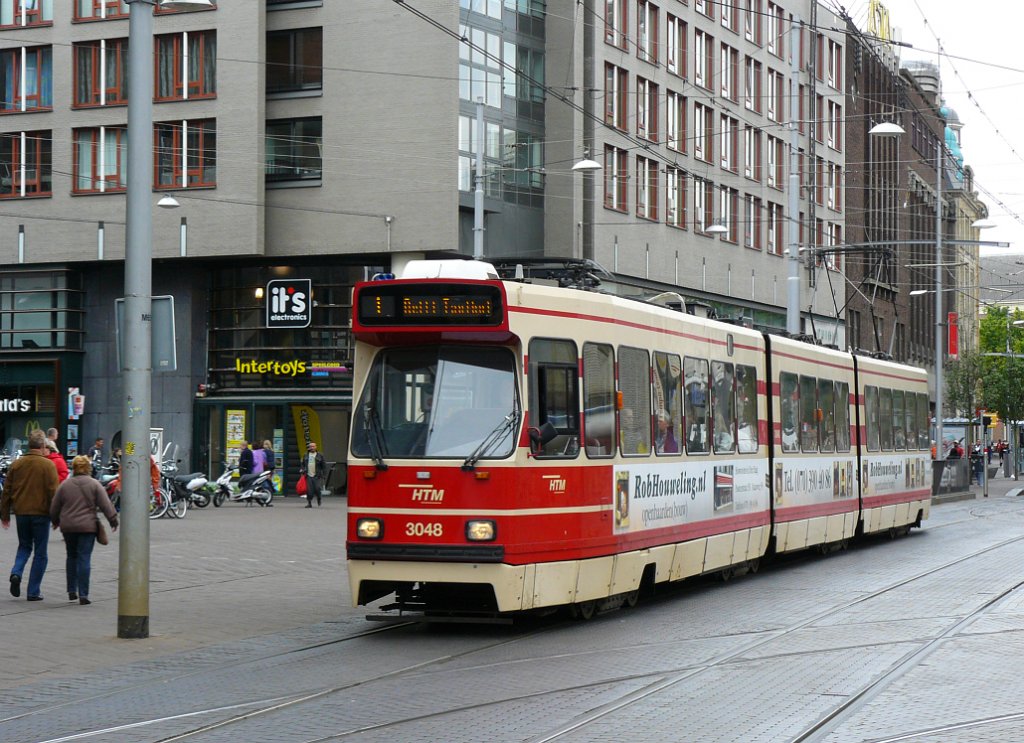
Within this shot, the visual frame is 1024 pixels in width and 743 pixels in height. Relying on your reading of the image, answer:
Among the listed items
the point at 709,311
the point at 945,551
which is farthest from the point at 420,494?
the point at 945,551

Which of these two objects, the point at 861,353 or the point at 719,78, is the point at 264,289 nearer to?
the point at 719,78

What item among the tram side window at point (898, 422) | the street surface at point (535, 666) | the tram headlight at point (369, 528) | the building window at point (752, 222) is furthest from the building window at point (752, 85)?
the tram headlight at point (369, 528)

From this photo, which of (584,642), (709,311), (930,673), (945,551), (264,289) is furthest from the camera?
(264,289)

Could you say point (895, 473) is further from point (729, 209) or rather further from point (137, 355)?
point (729, 209)

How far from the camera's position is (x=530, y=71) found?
148ft

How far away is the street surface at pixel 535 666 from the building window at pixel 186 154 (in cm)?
2494

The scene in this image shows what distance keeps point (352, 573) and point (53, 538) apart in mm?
13367

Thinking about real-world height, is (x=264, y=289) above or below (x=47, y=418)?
above

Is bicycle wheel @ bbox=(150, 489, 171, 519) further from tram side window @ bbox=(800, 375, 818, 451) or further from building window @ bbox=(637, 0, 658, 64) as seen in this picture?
building window @ bbox=(637, 0, 658, 64)

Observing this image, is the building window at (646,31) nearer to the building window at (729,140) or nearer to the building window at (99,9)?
the building window at (729,140)

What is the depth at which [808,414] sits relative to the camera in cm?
2098

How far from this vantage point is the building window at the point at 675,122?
50.4m

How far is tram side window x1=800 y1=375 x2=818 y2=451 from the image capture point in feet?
67.9

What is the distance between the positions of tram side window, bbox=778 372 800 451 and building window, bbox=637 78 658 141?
94.3ft
